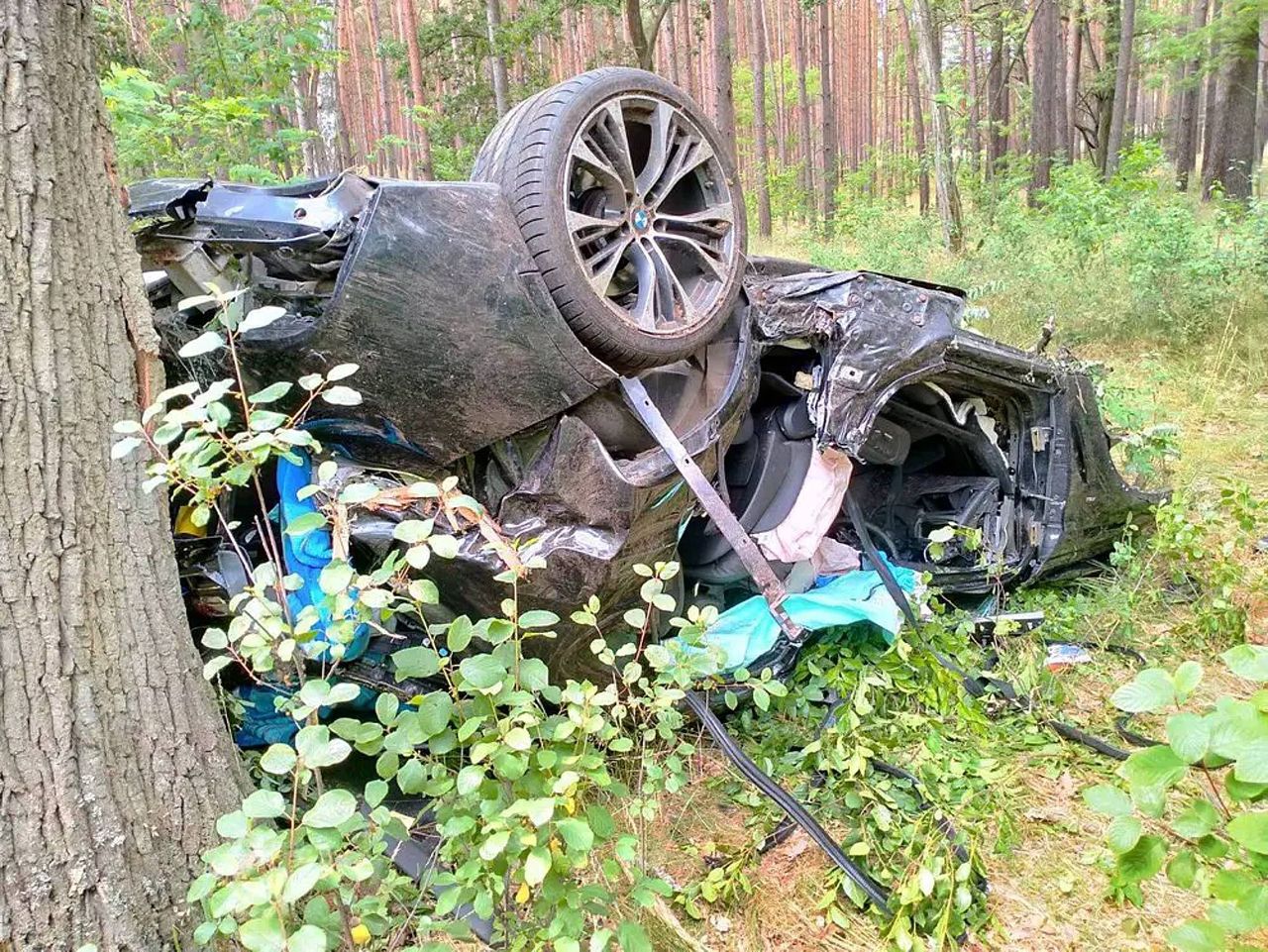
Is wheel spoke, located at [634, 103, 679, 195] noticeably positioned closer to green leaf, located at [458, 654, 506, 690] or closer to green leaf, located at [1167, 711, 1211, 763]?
green leaf, located at [458, 654, 506, 690]

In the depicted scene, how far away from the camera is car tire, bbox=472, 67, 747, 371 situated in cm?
225

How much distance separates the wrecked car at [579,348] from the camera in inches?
84.8

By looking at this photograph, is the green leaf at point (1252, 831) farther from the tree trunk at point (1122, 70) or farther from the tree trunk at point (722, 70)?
the tree trunk at point (1122, 70)

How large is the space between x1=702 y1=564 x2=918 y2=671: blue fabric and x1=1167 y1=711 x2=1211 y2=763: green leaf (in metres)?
1.71

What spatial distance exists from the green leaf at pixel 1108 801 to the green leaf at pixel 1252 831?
0.13 m

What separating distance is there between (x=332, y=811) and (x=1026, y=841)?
1.99 m

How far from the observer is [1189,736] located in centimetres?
106

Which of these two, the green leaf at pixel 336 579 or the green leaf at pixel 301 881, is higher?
the green leaf at pixel 336 579

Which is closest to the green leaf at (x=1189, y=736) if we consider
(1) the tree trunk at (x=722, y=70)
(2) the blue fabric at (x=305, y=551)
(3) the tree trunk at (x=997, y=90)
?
(2) the blue fabric at (x=305, y=551)

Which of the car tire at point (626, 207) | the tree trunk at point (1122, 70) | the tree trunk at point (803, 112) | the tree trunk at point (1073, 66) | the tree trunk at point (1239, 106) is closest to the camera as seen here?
the car tire at point (626, 207)

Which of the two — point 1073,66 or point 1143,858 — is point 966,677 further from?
point 1073,66

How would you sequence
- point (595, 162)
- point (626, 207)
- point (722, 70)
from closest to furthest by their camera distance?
point (595, 162) < point (626, 207) < point (722, 70)

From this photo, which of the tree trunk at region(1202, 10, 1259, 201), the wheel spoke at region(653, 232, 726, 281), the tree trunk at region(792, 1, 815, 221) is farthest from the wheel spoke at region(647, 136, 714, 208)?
the tree trunk at region(792, 1, 815, 221)

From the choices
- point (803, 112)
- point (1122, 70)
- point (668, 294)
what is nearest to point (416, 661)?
point (668, 294)
